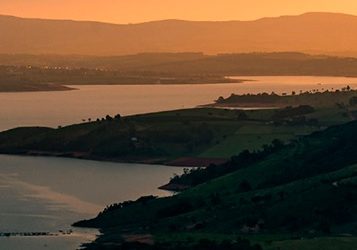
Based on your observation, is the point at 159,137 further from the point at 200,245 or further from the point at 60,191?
the point at 200,245

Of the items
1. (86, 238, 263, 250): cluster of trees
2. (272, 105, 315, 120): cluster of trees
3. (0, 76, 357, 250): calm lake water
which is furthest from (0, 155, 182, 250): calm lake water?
(272, 105, 315, 120): cluster of trees

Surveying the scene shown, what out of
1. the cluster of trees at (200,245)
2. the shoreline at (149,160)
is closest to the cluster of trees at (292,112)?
the shoreline at (149,160)

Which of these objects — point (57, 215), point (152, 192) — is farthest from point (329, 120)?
point (57, 215)

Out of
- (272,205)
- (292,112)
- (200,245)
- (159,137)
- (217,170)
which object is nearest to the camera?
(200,245)

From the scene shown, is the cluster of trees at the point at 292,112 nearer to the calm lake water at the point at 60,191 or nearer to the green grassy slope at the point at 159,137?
the green grassy slope at the point at 159,137

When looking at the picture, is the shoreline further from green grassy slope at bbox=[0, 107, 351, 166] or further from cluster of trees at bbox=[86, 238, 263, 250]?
cluster of trees at bbox=[86, 238, 263, 250]

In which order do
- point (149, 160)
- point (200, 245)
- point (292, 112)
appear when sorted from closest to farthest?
point (200, 245) < point (149, 160) < point (292, 112)

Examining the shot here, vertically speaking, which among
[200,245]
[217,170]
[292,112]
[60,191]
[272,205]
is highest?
[292,112]

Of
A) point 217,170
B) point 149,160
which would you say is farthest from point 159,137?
point 217,170
